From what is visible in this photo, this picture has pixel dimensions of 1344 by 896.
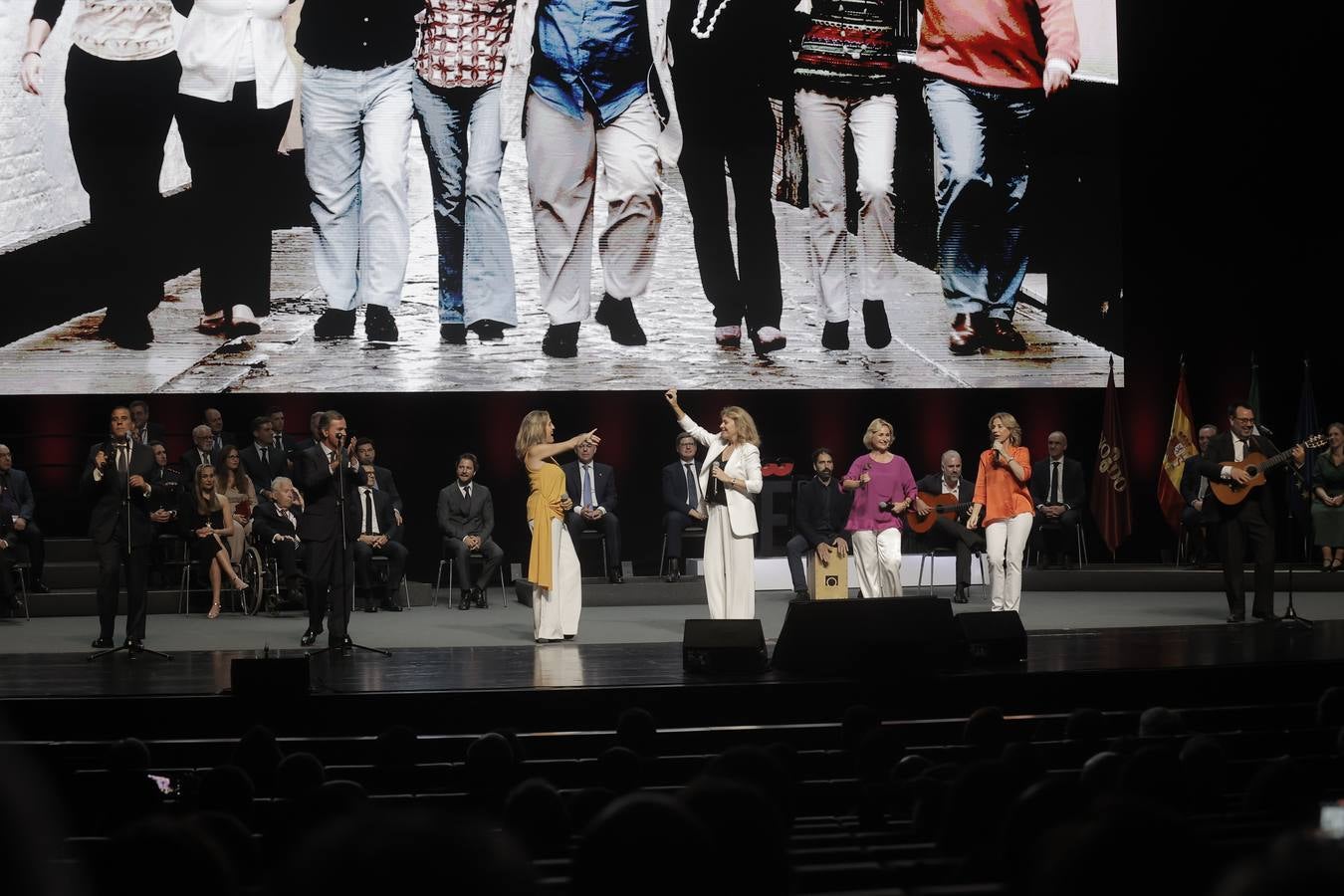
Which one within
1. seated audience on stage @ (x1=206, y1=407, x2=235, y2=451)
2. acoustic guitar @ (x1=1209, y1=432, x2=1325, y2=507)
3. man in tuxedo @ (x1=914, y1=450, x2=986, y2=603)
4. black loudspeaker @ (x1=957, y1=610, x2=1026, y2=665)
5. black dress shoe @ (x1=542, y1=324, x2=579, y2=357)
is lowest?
man in tuxedo @ (x1=914, y1=450, x2=986, y2=603)

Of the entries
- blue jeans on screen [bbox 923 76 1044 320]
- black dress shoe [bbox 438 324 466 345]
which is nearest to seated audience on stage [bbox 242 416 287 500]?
black dress shoe [bbox 438 324 466 345]

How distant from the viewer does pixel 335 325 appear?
11.8m

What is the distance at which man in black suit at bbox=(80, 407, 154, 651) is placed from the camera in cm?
823

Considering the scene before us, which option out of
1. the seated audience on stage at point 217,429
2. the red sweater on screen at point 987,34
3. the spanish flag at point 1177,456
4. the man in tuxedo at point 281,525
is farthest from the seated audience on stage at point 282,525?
the spanish flag at point 1177,456

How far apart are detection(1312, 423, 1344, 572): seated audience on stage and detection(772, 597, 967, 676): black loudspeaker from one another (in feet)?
22.1

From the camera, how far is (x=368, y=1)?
11766 millimetres

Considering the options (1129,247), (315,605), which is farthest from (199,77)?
(1129,247)

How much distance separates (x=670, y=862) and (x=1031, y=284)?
1199cm

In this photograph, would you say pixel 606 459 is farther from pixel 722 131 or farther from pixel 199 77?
pixel 199 77

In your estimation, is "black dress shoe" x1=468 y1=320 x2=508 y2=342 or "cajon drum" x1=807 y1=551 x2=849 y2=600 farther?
"black dress shoe" x1=468 y1=320 x2=508 y2=342

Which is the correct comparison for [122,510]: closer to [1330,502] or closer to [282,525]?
[282,525]

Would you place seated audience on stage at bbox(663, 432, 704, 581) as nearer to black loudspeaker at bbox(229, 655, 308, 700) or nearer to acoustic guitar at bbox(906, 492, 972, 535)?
acoustic guitar at bbox(906, 492, 972, 535)

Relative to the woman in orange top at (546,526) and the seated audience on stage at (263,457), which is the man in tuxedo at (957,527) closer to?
the woman in orange top at (546,526)

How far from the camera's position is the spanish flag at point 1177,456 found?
1304cm
